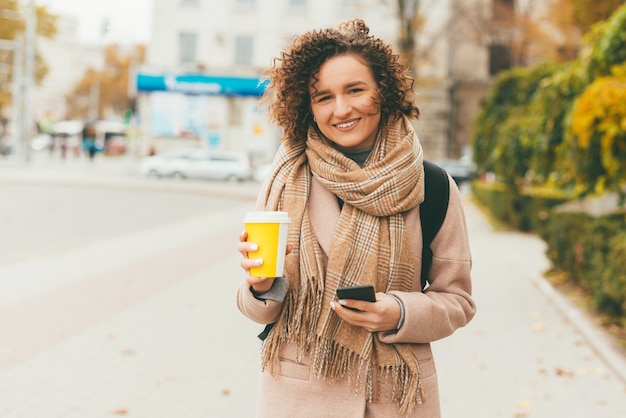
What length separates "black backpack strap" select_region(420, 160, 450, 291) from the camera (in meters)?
2.33

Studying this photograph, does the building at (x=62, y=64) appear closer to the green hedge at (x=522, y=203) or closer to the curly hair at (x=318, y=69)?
the green hedge at (x=522, y=203)

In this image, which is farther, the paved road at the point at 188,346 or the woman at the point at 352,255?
the paved road at the point at 188,346

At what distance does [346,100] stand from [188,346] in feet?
16.4

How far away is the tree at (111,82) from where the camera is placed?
80.6m

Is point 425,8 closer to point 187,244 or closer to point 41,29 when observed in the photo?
point 41,29

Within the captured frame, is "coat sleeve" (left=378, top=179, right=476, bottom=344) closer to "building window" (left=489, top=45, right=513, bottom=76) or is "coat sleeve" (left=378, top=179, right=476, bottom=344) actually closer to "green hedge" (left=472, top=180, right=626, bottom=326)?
"green hedge" (left=472, top=180, right=626, bottom=326)

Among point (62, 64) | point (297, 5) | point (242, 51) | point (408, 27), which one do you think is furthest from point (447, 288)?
point (62, 64)

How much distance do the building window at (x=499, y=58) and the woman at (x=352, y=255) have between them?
44438 millimetres

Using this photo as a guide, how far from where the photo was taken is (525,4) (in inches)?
1695

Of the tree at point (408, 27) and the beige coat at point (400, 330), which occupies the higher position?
the tree at point (408, 27)

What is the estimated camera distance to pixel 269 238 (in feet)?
6.90

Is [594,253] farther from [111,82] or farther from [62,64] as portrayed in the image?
[62,64]

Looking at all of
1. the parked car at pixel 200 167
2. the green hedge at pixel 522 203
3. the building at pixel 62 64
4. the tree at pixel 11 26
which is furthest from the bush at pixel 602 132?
the building at pixel 62 64

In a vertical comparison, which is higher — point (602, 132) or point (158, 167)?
point (602, 132)
